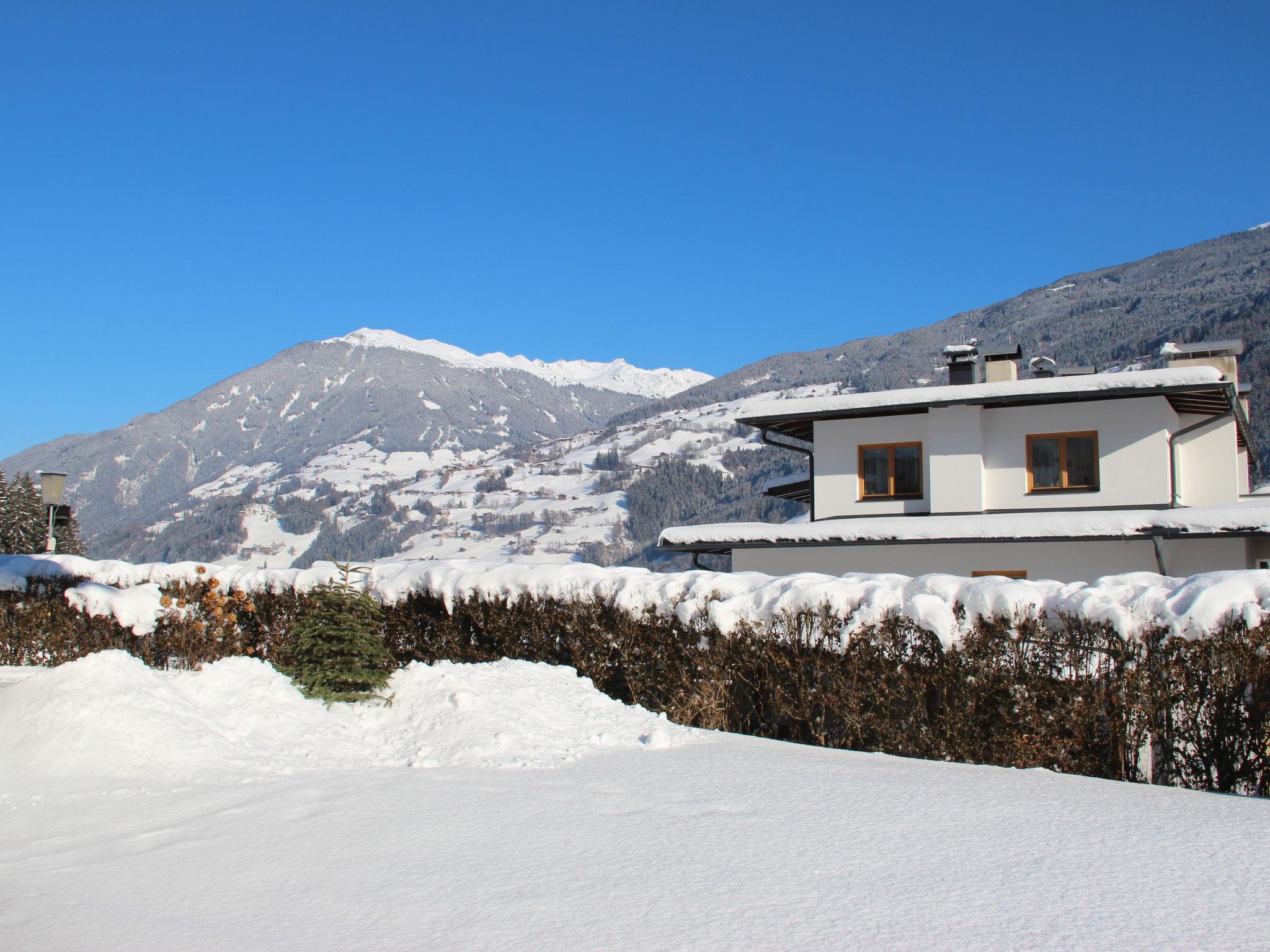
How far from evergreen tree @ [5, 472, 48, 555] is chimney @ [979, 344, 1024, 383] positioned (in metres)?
54.7

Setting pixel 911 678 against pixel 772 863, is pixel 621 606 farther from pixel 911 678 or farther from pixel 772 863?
pixel 772 863

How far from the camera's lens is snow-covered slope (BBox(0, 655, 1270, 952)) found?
13.0 ft

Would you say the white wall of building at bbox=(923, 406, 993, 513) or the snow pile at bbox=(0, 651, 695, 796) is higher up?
the white wall of building at bbox=(923, 406, 993, 513)

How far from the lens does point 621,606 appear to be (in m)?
9.66

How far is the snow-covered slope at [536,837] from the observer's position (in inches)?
156

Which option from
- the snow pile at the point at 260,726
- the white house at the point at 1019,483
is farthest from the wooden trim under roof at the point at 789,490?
the snow pile at the point at 260,726

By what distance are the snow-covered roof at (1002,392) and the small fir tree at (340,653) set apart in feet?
45.0

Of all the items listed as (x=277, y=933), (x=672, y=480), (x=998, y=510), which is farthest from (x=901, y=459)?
(x=672, y=480)

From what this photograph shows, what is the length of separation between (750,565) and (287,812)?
581 inches

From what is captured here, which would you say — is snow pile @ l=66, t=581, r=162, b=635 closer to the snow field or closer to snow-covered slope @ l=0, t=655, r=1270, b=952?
snow-covered slope @ l=0, t=655, r=1270, b=952

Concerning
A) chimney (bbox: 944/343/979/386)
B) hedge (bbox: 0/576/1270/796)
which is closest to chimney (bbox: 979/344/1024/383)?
chimney (bbox: 944/343/979/386)

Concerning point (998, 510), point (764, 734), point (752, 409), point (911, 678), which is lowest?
point (764, 734)

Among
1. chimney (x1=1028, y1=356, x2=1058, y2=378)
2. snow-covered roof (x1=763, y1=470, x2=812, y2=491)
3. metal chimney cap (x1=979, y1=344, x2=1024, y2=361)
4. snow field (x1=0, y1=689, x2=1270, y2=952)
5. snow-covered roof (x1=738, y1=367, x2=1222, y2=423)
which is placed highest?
metal chimney cap (x1=979, y1=344, x2=1024, y2=361)

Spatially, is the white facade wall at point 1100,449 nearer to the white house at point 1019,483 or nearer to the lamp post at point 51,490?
the white house at point 1019,483
